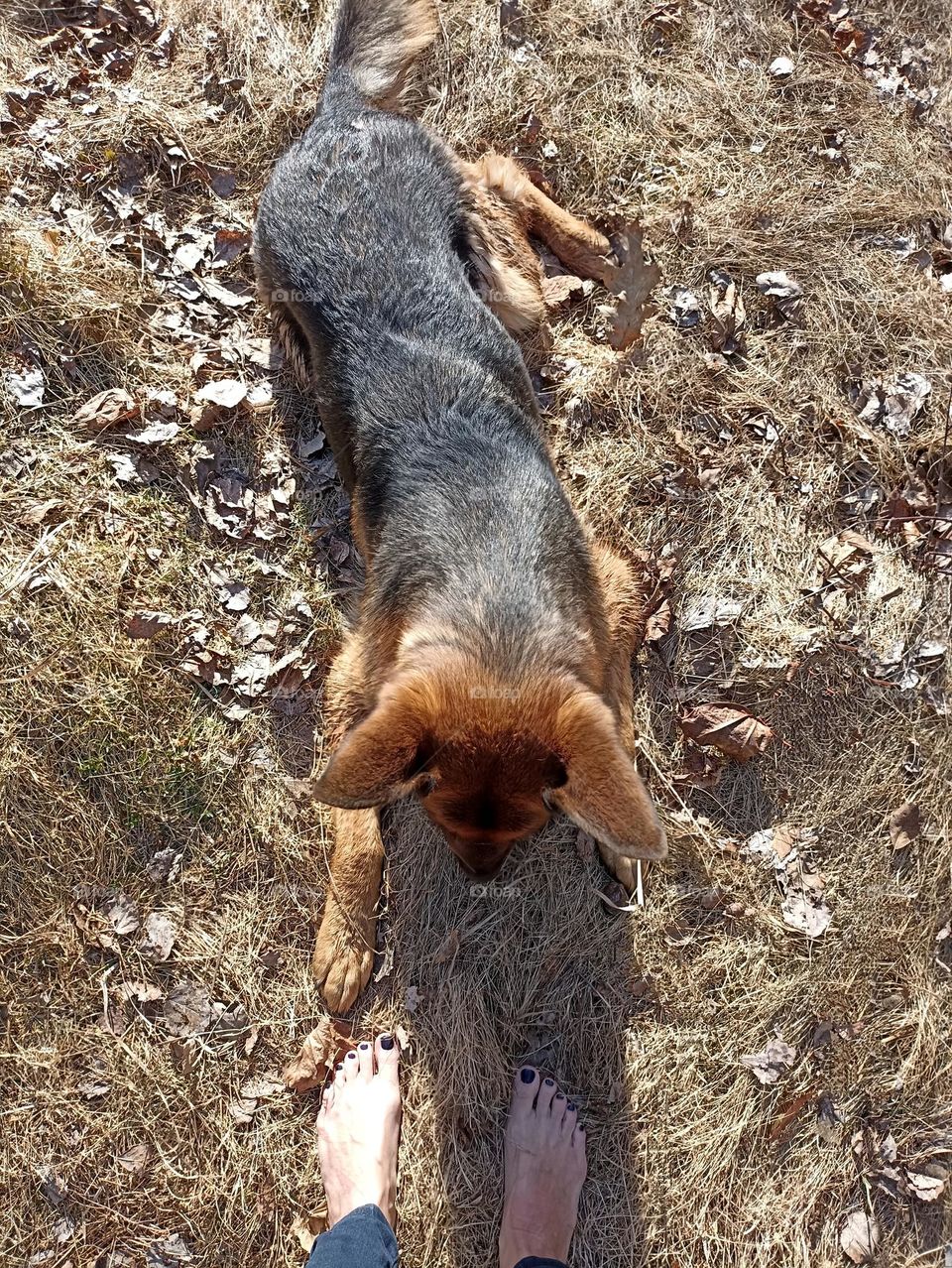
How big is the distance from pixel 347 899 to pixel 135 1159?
178 cm

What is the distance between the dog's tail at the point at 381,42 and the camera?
459 centimetres

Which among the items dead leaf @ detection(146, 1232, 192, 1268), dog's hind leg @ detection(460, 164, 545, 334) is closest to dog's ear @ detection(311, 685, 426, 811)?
dog's hind leg @ detection(460, 164, 545, 334)

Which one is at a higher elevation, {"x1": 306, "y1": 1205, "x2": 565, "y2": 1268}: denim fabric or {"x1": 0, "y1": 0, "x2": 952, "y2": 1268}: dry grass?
{"x1": 0, "y1": 0, "x2": 952, "y2": 1268}: dry grass

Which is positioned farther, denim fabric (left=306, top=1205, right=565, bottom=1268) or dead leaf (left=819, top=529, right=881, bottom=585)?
dead leaf (left=819, top=529, right=881, bottom=585)

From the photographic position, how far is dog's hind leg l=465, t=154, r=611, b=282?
15.8ft

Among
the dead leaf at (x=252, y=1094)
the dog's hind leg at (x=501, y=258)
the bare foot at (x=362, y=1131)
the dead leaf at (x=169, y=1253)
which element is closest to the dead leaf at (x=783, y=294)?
the dog's hind leg at (x=501, y=258)

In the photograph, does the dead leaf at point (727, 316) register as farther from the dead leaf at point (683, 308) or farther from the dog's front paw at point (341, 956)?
the dog's front paw at point (341, 956)

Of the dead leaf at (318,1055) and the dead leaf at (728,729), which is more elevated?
the dead leaf at (728,729)

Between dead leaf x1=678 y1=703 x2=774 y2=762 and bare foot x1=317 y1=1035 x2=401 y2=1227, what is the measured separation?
2.39m

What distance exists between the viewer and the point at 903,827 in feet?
14.8

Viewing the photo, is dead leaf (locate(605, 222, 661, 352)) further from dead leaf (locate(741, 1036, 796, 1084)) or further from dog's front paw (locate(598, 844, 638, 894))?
dead leaf (locate(741, 1036, 796, 1084))

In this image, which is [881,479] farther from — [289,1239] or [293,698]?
[289,1239]

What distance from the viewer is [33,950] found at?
4.35 m

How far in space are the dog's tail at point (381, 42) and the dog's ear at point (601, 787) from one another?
398 cm
